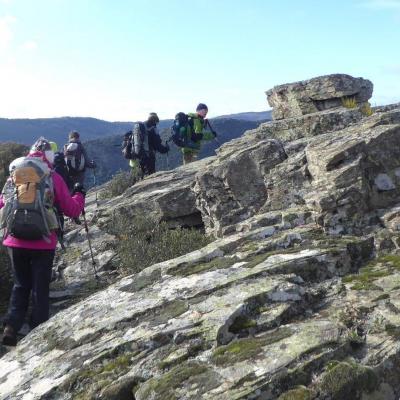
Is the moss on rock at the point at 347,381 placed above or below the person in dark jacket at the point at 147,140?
below

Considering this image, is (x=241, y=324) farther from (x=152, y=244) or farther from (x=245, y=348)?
(x=152, y=244)

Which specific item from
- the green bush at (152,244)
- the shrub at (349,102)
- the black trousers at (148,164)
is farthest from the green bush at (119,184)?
the shrub at (349,102)

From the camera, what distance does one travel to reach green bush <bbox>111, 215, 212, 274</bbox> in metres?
9.68

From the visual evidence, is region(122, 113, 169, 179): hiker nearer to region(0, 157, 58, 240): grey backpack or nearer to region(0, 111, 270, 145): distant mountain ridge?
region(0, 157, 58, 240): grey backpack

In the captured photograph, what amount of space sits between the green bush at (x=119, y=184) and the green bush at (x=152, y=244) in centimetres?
620

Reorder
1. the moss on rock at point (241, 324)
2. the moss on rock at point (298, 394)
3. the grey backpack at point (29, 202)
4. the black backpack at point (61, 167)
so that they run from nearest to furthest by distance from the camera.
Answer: the moss on rock at point (298, 394) < the moss on rock at point (241, 324) < the grey backpack at point (29, 202) < the black backpack at point (61, 167)

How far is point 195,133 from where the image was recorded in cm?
1706

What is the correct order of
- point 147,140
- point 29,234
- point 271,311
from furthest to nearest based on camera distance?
point 147,140 < point 29,234 < point 271,311

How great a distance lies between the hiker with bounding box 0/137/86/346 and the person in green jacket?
31.5 feet

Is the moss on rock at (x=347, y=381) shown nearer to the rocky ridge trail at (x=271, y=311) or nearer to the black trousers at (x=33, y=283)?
the rocky ridge trail at (x=271, y=311)

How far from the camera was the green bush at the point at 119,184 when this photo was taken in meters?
17.6

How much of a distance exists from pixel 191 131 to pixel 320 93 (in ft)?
17.2

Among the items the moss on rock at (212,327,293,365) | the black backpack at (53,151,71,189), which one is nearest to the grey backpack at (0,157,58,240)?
the moss on rock at (212,327,293,365)

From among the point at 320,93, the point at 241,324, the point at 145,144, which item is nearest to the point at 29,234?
the point at 241,324
